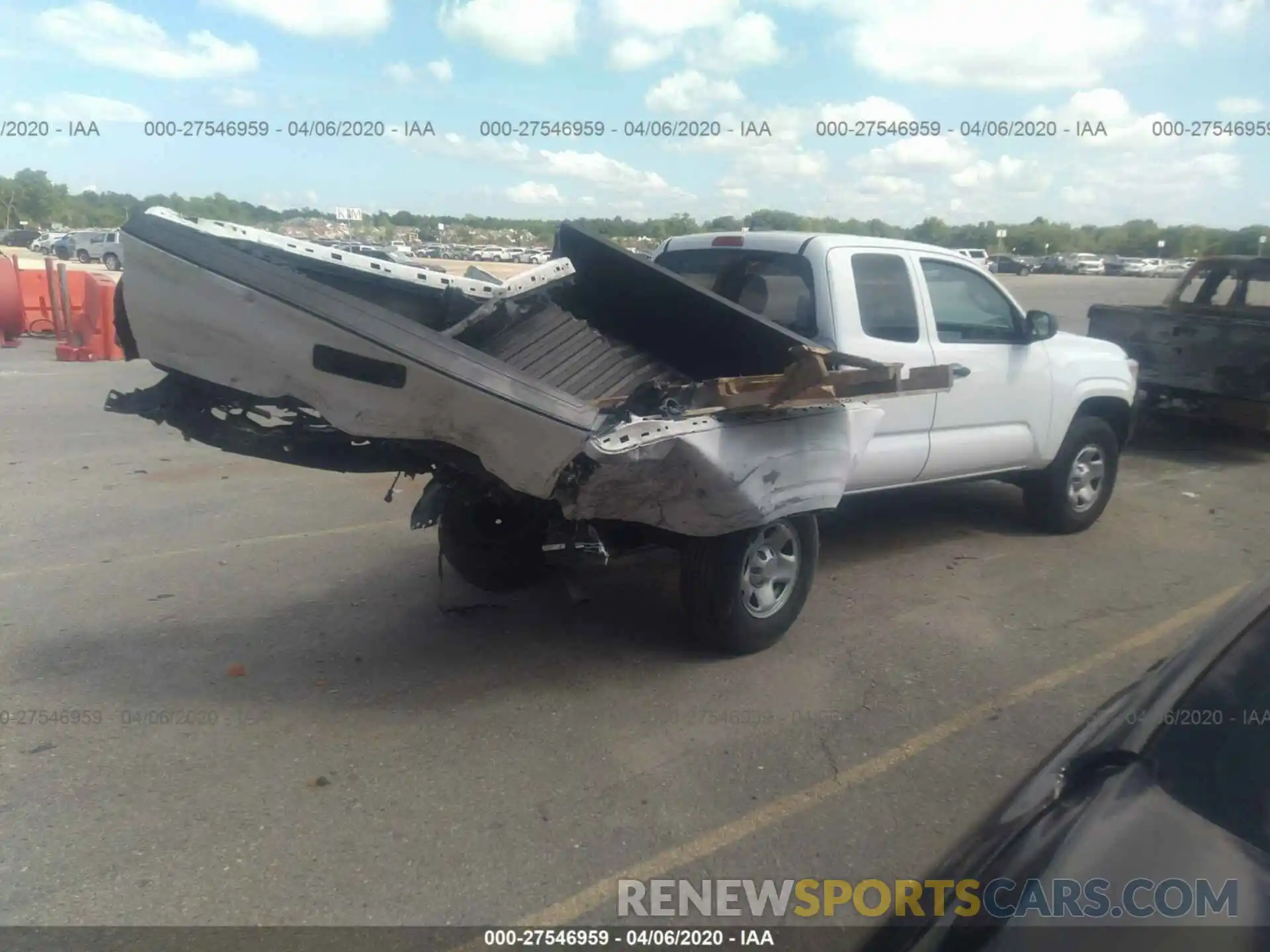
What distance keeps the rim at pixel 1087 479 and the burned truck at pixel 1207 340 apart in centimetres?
332

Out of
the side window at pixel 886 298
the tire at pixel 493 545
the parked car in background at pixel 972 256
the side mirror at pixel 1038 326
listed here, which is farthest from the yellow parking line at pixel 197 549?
the side mirror at pixel 1038 326

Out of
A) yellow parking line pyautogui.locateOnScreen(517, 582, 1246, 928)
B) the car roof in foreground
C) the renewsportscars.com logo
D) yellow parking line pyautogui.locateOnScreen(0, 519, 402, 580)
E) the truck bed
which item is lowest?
yellow parking line pyautogui.locateOnScreen(517, 582, 1246, 928)

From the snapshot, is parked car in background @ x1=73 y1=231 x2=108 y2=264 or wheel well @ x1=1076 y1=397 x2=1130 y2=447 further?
parked car in background @ x1=73 y1=231 x2=108 y2=264

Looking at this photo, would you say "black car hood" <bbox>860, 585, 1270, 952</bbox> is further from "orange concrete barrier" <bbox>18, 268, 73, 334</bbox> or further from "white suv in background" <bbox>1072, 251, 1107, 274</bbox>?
"white suv in background" <bbox>1072, 251, 1107, 274</bbox>

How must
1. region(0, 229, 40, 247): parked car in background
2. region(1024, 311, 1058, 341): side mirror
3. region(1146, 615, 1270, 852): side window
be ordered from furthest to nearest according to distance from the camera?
region(0, 229, 40, 247): parked car in background → region(1024, 311, 1058, 341): side mirror → region(1146, 615, 1270, 852): side window

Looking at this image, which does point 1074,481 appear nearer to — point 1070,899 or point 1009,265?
point 1070,899

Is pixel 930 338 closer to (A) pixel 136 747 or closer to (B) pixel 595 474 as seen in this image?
(B) pixel 595 474

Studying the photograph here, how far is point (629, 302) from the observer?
5168 millimetres

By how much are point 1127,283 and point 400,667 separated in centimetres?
3760

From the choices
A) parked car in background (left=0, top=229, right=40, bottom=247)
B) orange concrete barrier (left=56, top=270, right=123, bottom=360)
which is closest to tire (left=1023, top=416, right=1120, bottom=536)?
orange concrete barrier (left=56, top=270, right=123, bottom=360)

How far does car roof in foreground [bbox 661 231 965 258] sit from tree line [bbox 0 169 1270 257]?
24 cm

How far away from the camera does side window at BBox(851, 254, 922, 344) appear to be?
18.3 ft

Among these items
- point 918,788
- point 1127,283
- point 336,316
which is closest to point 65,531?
point 336,316

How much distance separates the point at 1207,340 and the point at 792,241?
657 centimetres
